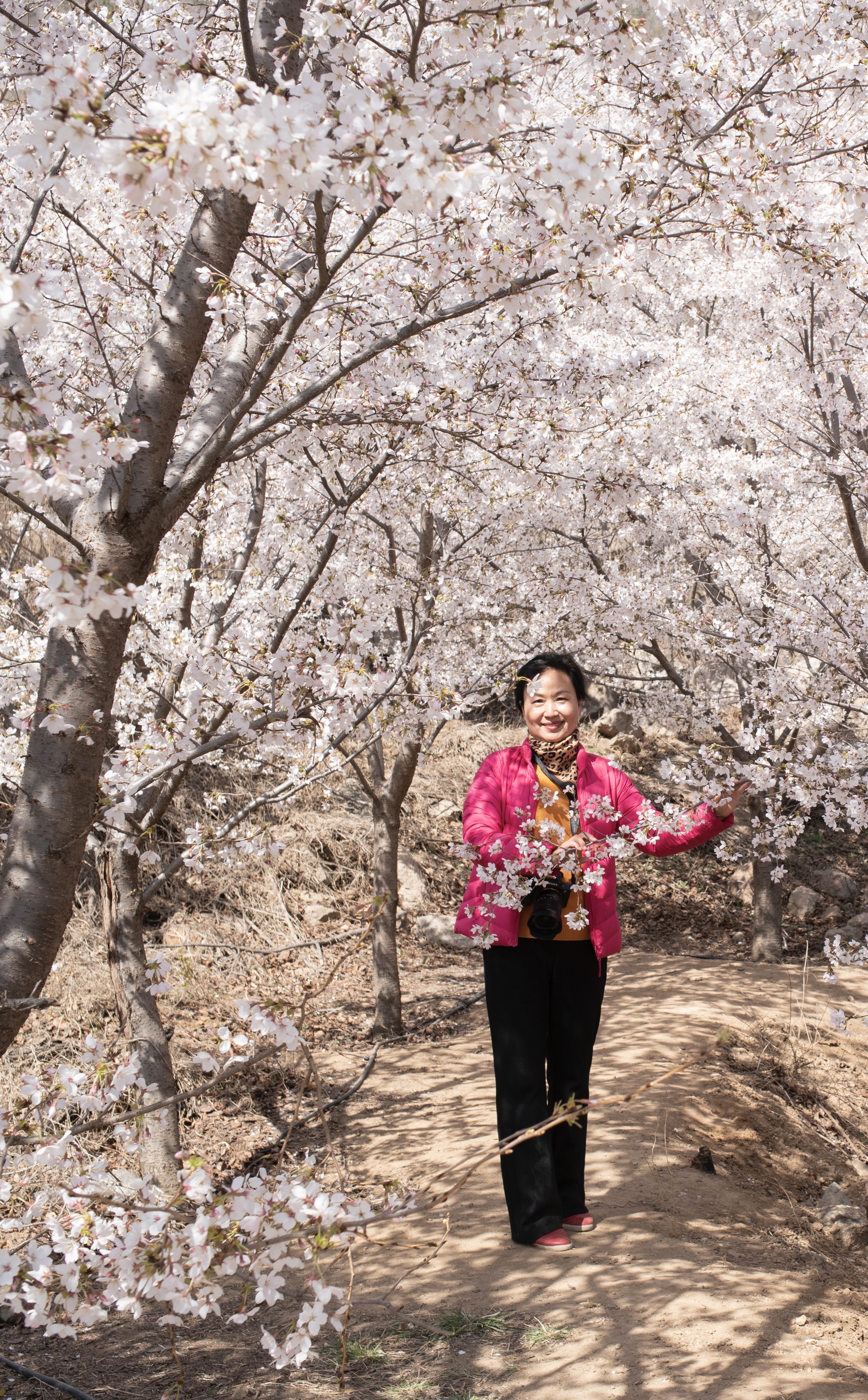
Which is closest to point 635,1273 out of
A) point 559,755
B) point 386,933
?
point 559,755

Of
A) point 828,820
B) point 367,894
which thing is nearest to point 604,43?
point 828,820

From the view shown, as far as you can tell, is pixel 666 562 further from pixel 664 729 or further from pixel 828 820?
pixel 664 729

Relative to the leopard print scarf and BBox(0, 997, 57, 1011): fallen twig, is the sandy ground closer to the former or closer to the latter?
BBox(0, 997, 57, 1011): fallen twig

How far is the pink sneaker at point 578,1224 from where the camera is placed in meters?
3.30

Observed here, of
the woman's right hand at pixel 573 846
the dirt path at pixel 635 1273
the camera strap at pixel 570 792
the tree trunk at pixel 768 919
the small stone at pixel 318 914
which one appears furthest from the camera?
the tree trunk at pixel 768 919

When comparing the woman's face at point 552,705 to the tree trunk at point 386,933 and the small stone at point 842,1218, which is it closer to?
the small stone at point 842,1218

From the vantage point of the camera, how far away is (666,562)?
30.0 ft

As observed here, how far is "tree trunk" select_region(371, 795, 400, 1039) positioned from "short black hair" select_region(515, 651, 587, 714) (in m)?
3.30

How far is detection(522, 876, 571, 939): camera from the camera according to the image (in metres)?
3.05

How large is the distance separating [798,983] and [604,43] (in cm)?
648

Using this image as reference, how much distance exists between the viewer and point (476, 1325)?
278 centimetres

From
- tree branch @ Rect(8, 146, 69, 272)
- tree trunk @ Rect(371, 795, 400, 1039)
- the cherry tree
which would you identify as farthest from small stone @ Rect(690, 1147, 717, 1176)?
tree branch @ Rect(8, 146, 69, 272)

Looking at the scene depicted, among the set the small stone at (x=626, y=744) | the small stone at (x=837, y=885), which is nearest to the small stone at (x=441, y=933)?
the small stone at (x=837, y=885)

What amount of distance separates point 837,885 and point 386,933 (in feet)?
21.1
